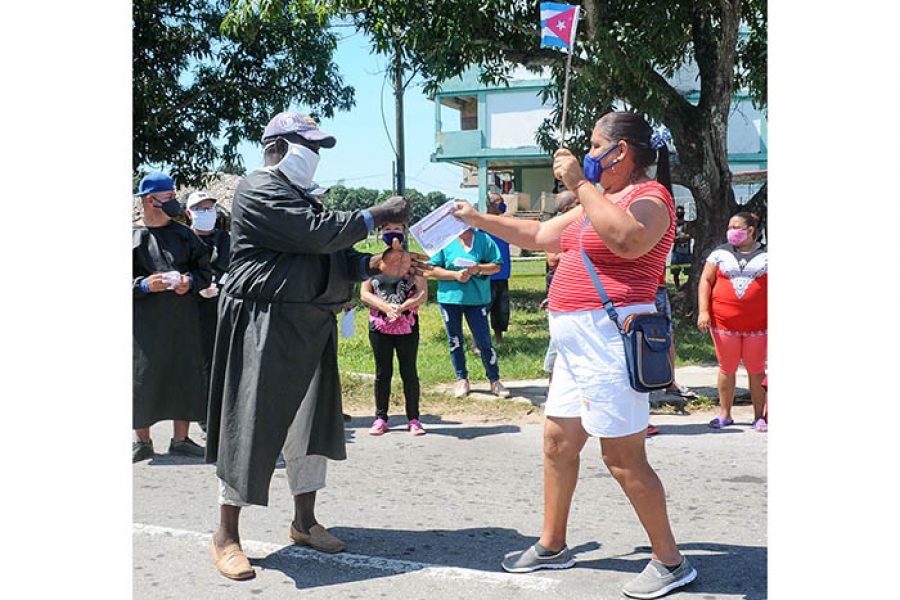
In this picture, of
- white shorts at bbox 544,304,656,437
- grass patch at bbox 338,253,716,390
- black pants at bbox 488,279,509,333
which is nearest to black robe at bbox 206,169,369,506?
white shorts at bbox 544,304,656,437

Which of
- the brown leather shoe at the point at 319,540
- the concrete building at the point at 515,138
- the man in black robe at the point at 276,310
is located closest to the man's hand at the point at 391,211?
the man in black robe at the point at 276,310

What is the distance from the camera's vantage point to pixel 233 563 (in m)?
4.31

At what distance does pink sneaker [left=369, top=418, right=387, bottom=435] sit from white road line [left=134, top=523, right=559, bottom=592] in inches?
104

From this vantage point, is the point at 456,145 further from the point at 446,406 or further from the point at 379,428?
the point at 379,428

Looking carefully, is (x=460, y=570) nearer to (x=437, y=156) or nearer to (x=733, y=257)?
(x=733, y=257)

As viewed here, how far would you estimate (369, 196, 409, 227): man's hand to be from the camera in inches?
171

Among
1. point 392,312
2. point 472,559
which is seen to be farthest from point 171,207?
point 472,559

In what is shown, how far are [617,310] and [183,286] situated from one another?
3.72m

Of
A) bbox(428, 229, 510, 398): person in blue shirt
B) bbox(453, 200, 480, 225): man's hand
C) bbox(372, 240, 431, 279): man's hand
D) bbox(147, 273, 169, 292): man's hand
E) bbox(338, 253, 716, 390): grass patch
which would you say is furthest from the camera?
bbox(338, 253, 716, 390): grass patch

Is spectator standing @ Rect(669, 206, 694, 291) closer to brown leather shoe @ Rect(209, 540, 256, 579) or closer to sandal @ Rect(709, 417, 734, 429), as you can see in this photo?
sandal @ Rect(709, 417, 734, 429)

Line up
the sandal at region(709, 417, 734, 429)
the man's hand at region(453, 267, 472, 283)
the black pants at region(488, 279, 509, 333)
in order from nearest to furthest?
the sandal at region(709, 417, 734, 429) → the man's hand at region(453, 267, 472, 283) → the black pants at region(488, 279, 509, 333)

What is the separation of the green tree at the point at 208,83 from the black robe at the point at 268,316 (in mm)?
13289

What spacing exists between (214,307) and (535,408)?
9.84ft

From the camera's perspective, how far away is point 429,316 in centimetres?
1612
